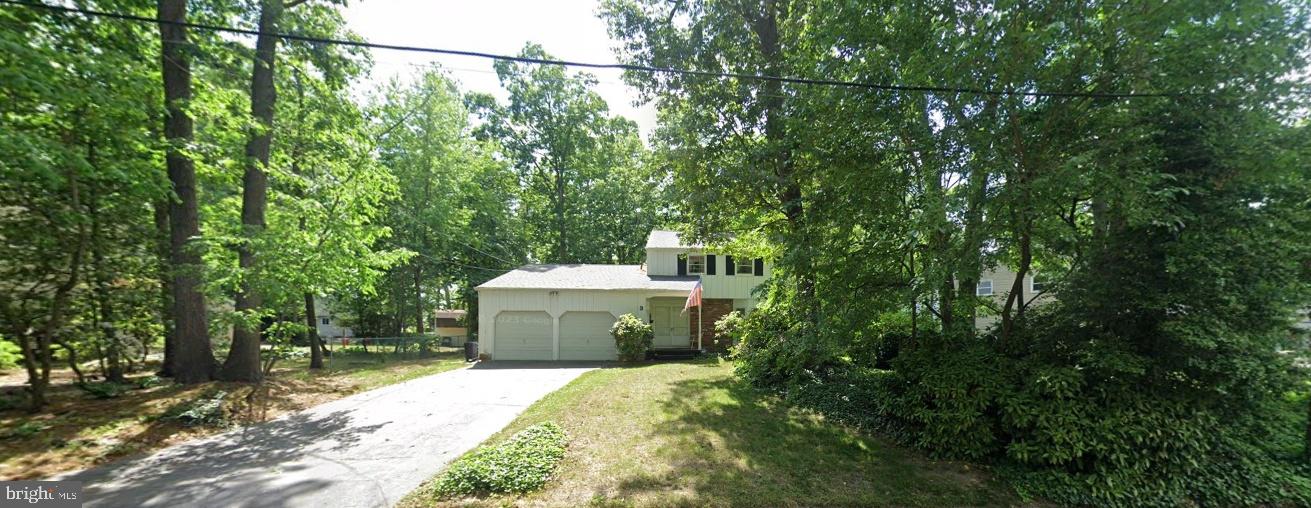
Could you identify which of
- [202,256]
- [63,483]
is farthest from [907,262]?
[202,256]

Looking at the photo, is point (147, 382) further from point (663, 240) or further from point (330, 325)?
point (330, 325)

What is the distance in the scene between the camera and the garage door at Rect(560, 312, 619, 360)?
1670 centimetres

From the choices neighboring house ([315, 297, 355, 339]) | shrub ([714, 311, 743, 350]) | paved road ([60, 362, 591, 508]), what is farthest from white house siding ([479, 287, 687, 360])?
neighboring house ([315, 297, 355, 339])

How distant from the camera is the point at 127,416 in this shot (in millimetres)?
Answer: 6871

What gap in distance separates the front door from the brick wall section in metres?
0.36

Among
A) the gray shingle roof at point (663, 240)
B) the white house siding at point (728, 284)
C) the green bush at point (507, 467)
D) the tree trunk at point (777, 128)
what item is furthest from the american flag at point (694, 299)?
the green bush at point (507, 467)

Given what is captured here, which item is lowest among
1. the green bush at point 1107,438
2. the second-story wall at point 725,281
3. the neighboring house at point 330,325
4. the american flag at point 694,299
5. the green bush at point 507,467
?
the neighboring house at point 330,325

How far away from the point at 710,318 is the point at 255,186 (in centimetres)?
1396

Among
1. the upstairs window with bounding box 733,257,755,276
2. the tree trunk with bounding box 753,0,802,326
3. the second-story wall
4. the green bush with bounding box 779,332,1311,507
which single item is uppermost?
the tree trunk with bounding box 753,0,802,326

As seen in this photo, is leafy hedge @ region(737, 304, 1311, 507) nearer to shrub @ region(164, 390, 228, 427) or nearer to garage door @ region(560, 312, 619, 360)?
shrub @ region(164, 390, 228, 427)

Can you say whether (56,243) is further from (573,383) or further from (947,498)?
(947,498)

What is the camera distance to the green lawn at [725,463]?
440cm

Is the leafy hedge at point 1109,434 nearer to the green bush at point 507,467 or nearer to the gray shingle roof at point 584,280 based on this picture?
the green bush at point 507,467

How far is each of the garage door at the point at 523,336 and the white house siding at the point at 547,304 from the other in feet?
0.67
